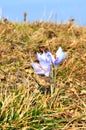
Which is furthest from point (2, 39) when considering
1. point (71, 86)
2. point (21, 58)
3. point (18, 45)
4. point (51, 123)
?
point (51, 123)

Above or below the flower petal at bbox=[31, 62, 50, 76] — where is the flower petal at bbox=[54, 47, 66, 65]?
above

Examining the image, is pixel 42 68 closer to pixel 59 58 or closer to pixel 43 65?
pixel 43 65

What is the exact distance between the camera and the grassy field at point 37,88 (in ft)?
10.5

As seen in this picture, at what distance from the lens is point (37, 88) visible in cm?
371

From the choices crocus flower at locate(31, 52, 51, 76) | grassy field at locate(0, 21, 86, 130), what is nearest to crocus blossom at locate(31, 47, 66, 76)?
crocus flower at locate(31, 52, 51, 76)

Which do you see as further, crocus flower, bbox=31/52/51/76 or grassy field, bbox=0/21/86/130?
crocus flower, bbox=31/52/51/76

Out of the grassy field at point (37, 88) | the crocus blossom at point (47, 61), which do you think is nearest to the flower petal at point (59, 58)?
the crocus blossom at point (47, 61)

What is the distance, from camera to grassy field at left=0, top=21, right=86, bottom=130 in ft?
10.5

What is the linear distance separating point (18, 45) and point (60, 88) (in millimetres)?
1487

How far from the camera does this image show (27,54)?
4781 mm

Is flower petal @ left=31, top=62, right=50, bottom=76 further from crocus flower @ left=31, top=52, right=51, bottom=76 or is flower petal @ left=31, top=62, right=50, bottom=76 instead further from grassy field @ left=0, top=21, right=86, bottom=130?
grassy field @ left=0, top=21, right=86, bottom=130

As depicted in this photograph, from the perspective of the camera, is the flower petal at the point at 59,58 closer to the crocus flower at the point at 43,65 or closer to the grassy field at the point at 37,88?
the crocus flower at the point at 43,65

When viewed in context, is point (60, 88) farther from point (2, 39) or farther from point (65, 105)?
point (2, 39)

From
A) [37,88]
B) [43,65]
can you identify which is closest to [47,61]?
[43,65]
